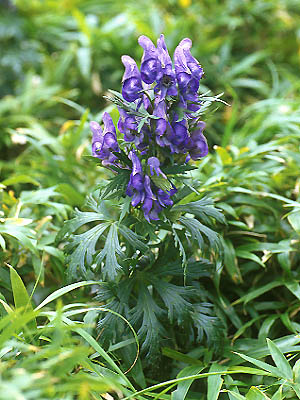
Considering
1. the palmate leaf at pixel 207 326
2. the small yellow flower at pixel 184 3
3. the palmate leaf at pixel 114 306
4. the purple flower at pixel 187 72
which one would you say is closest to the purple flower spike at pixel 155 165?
the purple flower at pixel 187 72

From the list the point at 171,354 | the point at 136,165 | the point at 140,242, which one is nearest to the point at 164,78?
the point at 136,165

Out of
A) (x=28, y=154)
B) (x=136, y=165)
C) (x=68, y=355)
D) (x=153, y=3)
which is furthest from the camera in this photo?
(x=153, y=3)

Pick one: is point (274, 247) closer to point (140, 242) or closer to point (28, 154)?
point (140, 242)

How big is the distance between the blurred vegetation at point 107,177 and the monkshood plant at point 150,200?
110 millimetres

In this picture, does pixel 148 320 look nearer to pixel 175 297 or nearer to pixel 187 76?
pixel 175 297

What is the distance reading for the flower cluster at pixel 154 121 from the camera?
135cm

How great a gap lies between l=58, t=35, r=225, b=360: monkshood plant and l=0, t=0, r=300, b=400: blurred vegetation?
110mm

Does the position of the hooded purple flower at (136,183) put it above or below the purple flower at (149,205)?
above

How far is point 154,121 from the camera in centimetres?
139

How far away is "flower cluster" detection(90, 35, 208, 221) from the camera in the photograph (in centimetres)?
135

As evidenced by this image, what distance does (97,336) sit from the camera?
1509 millimetres

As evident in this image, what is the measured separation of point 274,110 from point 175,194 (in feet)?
4.87

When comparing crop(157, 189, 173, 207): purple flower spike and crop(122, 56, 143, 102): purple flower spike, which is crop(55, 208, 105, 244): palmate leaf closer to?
crop(157, 189, 173, 207): purple flower spike

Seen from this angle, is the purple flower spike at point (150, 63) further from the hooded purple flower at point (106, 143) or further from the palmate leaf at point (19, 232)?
the palmate leaf at point (19, 232)
